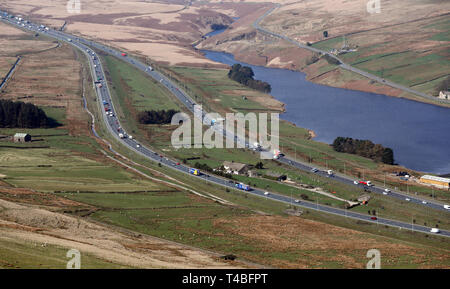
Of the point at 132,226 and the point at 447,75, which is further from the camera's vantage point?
the point at 447,75

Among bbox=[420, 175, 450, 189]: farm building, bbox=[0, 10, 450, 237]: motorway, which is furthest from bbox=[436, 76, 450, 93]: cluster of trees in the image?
bbox=[420, 175, 450, 189]: farm building

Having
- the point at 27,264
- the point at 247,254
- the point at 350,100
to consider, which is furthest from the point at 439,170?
the point at 27,264

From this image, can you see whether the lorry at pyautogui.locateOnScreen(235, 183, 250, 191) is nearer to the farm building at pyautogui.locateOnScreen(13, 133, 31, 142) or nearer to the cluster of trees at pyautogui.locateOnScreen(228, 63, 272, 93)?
the farm building at pyautogui.locateOnScreen(13, 133, 31, 142)

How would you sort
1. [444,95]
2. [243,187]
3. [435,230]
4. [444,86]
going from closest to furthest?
[435,230] < [243,187] < [444,95] < [444,86]

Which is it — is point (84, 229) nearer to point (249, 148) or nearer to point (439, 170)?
point (249, 148)

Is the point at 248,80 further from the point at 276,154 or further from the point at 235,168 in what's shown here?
the point at 235,168

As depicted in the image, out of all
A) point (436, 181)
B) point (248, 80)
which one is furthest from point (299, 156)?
point (248, 80)
